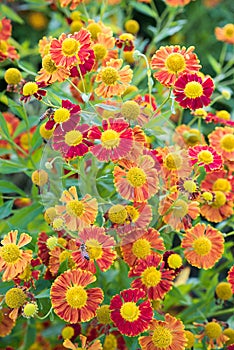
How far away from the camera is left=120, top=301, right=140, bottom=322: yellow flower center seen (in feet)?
3.26

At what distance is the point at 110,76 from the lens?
3.40 ft

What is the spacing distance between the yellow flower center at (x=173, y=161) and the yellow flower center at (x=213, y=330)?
35 cm

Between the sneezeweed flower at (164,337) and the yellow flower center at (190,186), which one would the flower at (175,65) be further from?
the sneezeweed flower at (164,337)

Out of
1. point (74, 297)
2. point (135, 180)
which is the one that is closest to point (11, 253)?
point (74, 297)

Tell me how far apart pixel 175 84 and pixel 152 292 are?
1.23 feet

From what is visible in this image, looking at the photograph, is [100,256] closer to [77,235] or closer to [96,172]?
[77,235]

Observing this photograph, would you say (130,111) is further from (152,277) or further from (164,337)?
(164,337)

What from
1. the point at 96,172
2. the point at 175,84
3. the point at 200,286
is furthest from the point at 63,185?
the point at 200,286

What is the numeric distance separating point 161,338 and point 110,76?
1.54 feet

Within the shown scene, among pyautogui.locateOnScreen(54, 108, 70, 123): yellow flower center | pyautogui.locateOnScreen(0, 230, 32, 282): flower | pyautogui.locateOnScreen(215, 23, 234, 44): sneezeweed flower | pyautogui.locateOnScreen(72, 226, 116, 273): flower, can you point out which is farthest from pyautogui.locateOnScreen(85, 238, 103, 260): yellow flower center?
pyautogui.locateOnScreen(215, 23, 234, 44): sneezeweed flower

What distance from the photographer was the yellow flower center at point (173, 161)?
104cm

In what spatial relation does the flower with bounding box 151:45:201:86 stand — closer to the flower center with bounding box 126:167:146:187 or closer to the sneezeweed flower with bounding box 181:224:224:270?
the flower center with bounding box 126:167:146:187

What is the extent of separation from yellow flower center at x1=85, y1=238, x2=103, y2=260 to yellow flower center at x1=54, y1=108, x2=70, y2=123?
210 mm

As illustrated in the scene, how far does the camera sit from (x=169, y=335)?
1.03 m
